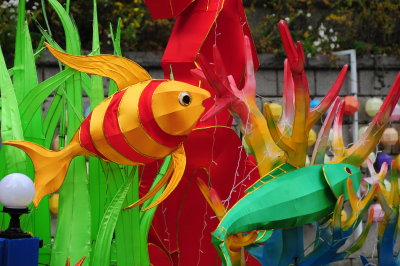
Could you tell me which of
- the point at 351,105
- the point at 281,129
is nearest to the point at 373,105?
the point at 351,105

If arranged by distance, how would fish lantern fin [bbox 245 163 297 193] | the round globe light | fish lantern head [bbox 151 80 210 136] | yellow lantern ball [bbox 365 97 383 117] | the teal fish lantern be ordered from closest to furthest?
the round globe light → the teal fish lantern → fish lantern fin [bbox 245 163 297 193] → fish lantern head [bbox 151 80 210 136] → yellow lantern ball [bbox 365 97 383 117]

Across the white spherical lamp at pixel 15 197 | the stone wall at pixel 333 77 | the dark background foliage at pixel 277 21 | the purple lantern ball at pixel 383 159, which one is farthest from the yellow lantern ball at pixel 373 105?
the white spherical lamp at pixel 15 197

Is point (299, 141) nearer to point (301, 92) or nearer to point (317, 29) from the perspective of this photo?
point (301, 92)

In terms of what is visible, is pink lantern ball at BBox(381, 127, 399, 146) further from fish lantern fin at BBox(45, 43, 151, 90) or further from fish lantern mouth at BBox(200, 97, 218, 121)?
fish lantern fin at BBox(45, 43, 151, 90)

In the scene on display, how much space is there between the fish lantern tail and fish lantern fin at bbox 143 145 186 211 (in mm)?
420

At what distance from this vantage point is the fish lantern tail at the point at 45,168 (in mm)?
3420

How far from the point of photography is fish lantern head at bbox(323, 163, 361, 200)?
131 inches

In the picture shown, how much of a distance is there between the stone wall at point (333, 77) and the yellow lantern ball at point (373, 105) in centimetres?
9

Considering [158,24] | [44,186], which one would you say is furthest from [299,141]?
[158,24]

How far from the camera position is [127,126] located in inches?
137

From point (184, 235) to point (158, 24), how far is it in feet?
10.5

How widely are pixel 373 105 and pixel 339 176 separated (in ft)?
11.3

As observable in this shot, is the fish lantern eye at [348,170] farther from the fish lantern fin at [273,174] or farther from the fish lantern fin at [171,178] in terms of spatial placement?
the fish lantern fin at [171,178]

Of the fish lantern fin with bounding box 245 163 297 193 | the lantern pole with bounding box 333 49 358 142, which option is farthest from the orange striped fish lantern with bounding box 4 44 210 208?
the lantern pole with bounding box 333 49 358 142
